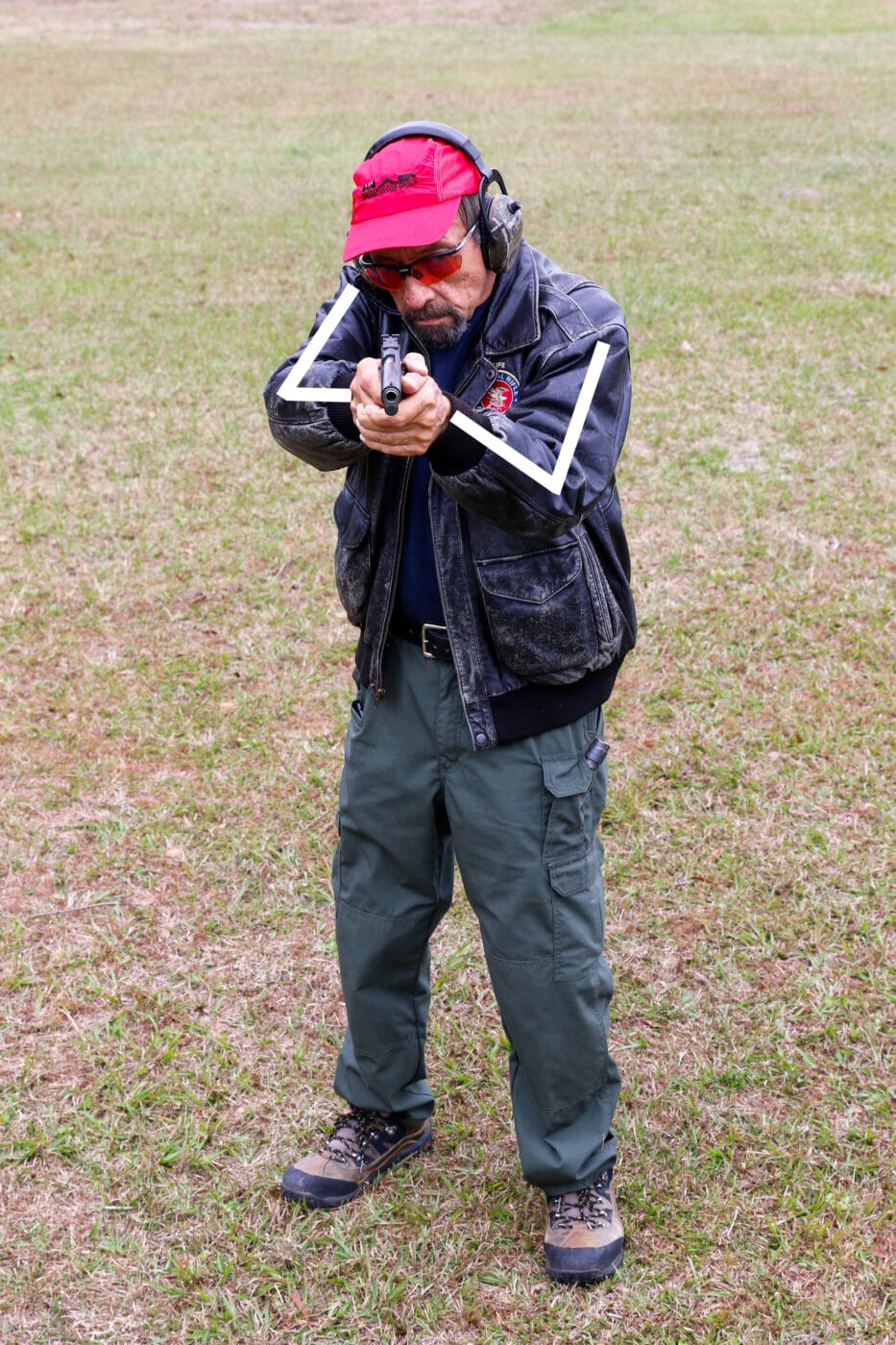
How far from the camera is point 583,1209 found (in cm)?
274

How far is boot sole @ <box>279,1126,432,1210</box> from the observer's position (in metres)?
2.87

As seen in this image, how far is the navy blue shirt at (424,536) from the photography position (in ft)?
7.66

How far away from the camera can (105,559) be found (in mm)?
5711

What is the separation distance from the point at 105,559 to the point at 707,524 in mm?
2735

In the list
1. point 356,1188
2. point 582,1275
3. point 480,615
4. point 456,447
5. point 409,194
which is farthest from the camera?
point 356,1188

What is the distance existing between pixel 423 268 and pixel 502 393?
26 centimetres

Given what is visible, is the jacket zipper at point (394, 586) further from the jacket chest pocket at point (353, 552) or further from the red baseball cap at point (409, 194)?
the red baseball cap at point (409, 194)

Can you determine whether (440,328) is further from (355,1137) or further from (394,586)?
(355,1137)

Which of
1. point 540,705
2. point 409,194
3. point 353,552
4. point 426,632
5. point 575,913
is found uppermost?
point 409,194

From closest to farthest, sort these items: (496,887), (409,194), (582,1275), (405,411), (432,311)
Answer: (405,411)
(409,194)
(432,311)
(496,887)
(582,1275)

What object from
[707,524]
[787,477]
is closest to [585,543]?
[707,524]

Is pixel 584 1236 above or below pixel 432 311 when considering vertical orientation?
below

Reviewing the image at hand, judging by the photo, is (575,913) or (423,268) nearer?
(423,268)
